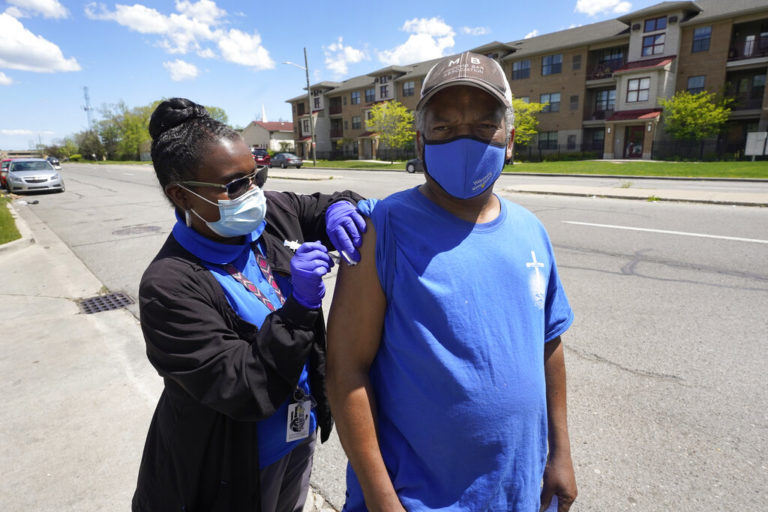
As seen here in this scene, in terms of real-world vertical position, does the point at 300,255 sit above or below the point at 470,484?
above

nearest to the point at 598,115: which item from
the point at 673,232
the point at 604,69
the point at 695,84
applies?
the point at 604,69

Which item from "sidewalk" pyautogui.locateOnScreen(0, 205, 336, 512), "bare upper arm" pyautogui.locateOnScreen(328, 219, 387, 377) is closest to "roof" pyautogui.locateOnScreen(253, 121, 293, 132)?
"sidewalk" pyautogui.locateOnScreen(0, 205, 336, 512)

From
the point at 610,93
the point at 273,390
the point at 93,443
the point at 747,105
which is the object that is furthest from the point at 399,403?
the point at 610,93

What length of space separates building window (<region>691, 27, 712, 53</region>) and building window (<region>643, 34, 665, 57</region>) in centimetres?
195

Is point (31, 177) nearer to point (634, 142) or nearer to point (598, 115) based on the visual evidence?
point (634, 142)

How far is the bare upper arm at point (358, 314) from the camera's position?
121 centimetres

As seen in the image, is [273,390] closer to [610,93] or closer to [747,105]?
[747,105]

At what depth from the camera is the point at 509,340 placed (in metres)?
1.26

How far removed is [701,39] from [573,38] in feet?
30.4

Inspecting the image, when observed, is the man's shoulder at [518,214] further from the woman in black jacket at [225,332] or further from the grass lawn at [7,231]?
the grass lawn at [7,231]

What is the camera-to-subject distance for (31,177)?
1889 centimetres

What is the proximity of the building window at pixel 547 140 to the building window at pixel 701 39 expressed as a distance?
35.5ft

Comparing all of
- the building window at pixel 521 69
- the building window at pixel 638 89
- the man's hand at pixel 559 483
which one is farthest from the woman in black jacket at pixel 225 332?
the building window at pixel 521 69

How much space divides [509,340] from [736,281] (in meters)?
5.80
